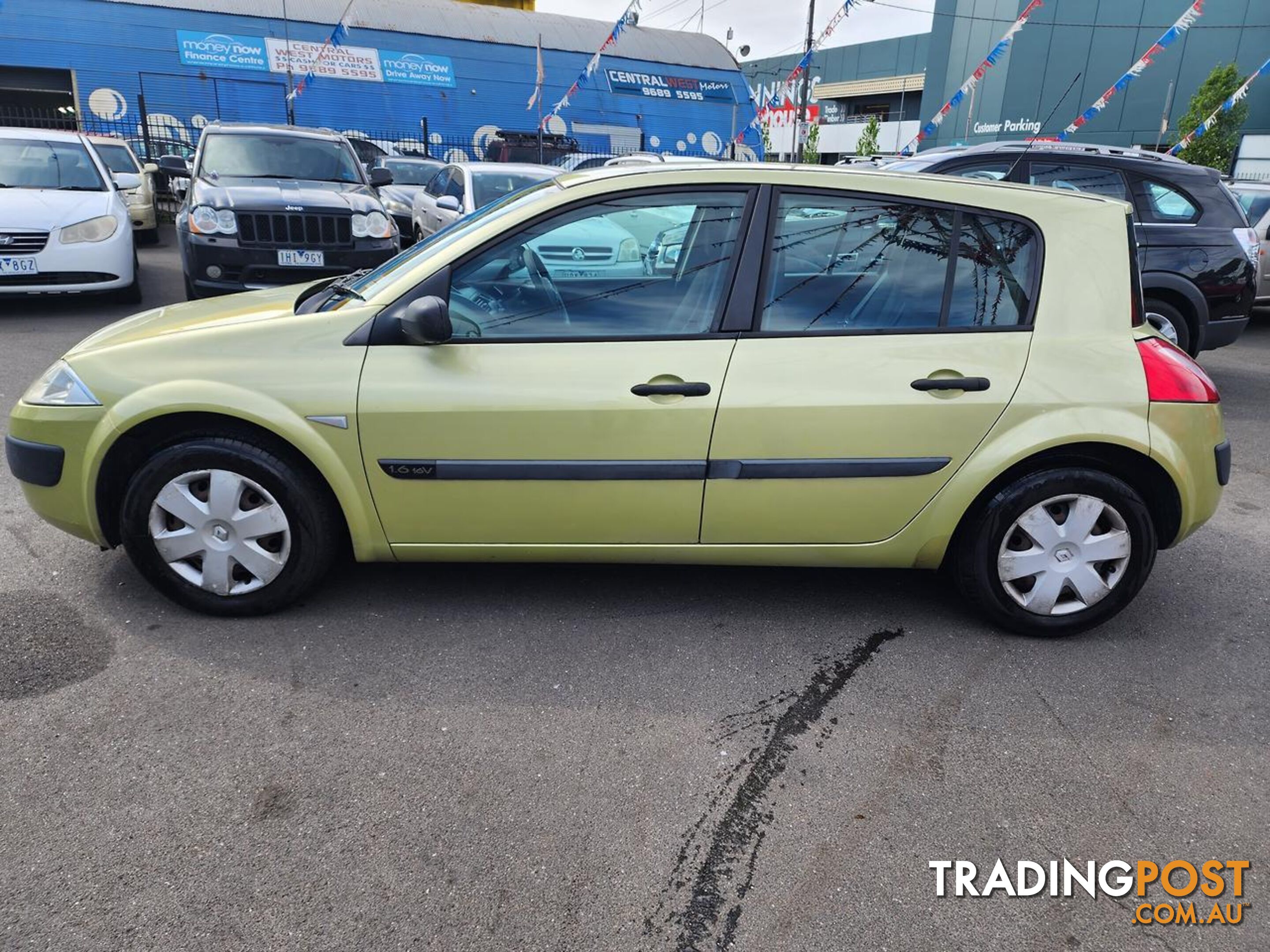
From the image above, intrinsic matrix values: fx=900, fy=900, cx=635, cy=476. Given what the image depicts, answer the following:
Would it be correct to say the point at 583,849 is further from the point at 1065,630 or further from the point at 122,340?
the point at 122,340

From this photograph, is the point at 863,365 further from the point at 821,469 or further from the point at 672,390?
the point at 672,390

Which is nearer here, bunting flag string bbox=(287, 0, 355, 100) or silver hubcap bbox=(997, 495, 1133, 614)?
silver hubcap bbox=(997, 495, 1133, 614)

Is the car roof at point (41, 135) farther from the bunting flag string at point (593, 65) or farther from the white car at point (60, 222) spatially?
the bunting flag string at point (593, 65)

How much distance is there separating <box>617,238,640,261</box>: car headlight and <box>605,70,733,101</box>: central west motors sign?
33975mm

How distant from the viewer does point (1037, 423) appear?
3.07 meters

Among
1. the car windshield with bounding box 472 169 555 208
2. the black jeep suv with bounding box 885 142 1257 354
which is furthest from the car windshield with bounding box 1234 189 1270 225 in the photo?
the car windshield with bounding box 472 169 555 208

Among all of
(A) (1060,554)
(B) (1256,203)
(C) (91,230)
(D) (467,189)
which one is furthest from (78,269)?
(B) (1256,203)

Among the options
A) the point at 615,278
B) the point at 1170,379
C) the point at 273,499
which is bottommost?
the point at 273,499

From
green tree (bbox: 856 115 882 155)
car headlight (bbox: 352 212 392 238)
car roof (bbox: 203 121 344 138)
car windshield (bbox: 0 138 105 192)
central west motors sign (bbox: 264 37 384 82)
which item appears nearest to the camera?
car headlight (bbox: 352 212 392 238)

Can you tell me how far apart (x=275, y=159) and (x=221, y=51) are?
24075mm

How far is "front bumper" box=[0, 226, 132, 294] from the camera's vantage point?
8.23 m

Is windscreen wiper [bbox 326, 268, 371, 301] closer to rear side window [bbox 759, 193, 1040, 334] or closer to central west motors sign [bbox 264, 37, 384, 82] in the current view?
rear side window [bbox 759, 193, 1040, 334]

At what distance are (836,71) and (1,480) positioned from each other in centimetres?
5903

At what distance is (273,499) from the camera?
313 cm
